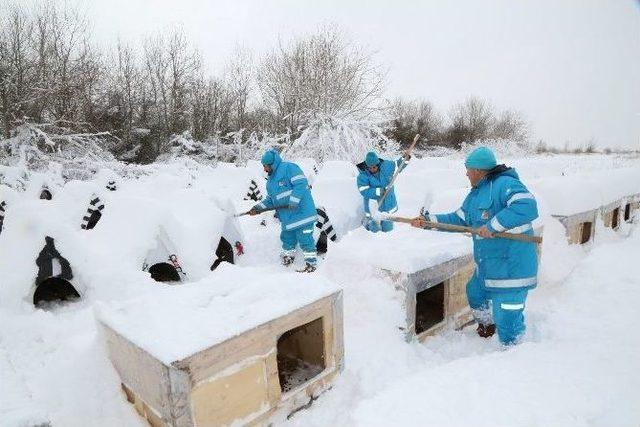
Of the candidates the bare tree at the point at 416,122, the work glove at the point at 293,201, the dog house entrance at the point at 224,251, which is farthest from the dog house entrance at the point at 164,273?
the bare tree at the point at 416,122

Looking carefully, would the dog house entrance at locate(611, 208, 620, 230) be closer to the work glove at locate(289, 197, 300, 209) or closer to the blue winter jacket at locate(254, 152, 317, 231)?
the blue winter jacket at locate(254, 152, 317, 231)

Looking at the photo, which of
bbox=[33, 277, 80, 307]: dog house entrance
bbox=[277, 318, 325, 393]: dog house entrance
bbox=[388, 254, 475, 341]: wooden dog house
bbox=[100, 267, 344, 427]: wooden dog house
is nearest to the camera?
bbox=[100, 267, 344, 427]: wooden dog house

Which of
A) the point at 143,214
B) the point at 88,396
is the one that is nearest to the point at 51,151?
the point at 143,214

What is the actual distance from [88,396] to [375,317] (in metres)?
2.07

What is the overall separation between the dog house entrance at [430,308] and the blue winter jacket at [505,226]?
56 centimetres

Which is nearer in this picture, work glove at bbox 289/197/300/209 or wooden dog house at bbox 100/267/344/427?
wooden dog house at bbox 100/267/344/427

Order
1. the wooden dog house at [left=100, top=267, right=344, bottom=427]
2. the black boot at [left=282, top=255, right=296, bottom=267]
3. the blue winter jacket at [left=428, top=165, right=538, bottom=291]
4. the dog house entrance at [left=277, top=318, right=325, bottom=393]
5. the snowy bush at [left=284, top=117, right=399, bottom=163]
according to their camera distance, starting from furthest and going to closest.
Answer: the snowy bush at [left=284, top=117, right=399, bottom=163] < the black boot at [left=282, top=255, right=296, bottom=267] < the blue winter jacket at [left=428, top=165, right=538, bottom=291] < the dog house entrance at [left=277, top=318, right=325, bottom=393] < the wooden dog house at [left=100, top=267, right=344, bottom=427]

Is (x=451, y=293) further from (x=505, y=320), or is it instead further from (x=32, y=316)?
(x=32, y=316)

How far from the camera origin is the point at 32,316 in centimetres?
373

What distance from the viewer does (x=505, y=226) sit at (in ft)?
10.1

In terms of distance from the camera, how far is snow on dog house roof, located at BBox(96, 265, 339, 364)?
208 centimetres

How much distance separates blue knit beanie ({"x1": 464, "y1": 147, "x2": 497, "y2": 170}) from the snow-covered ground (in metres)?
0.77

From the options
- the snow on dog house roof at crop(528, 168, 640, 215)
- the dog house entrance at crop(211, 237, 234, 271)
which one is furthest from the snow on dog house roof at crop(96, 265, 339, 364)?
the snow on dog house roof at crop(528, 168, 640, 215)

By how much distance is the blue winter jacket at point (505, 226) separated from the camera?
308 cm
